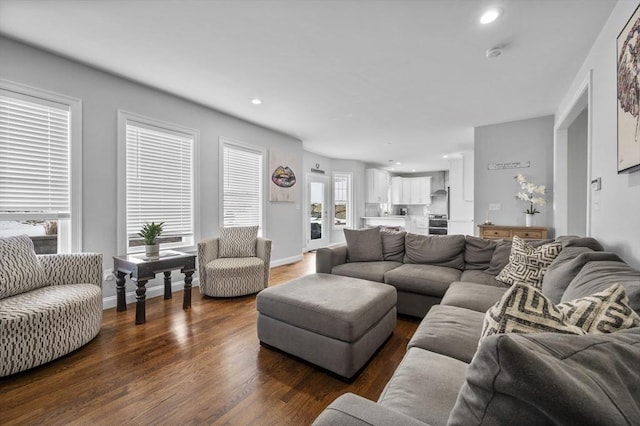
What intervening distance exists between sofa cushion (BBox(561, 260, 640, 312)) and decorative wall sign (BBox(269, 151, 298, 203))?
4332mm

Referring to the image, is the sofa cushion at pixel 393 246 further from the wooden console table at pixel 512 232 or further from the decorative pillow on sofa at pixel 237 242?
the decorative pillow on sofa at pixel 237 242

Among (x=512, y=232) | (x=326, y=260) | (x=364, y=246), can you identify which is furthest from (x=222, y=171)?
(x=512, y=232)

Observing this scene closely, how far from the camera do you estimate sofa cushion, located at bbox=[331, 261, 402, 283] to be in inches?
118

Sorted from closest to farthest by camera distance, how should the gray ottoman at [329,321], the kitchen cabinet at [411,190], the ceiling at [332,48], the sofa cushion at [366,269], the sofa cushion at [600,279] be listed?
the sofa cushion at [600,279], the gray ottoman at [329,321], the ceiling at [332,48], the sofa cushion at [366,269], the kitchen cabinet at [411,190]

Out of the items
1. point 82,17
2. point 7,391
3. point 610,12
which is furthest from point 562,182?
point 7,391

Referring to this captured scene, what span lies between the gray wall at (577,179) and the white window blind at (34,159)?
599 centimetres

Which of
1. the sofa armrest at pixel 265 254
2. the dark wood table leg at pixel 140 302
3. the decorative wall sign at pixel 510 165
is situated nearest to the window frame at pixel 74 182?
the dark wood table leg at pixel 140 302

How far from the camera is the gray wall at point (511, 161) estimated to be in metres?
4.22

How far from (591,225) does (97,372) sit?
13.1ft

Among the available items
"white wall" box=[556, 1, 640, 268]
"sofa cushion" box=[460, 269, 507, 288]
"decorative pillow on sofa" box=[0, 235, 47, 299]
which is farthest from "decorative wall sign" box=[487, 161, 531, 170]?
"decorative pillow on sofa" box=[0, 235, 47, 299]

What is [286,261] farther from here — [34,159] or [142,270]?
[34,159]

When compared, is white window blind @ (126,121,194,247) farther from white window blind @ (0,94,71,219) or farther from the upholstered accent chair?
white window blind @ (0,94,71,219)

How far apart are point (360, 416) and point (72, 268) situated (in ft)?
9.37

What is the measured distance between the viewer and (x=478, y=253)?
2.99m
